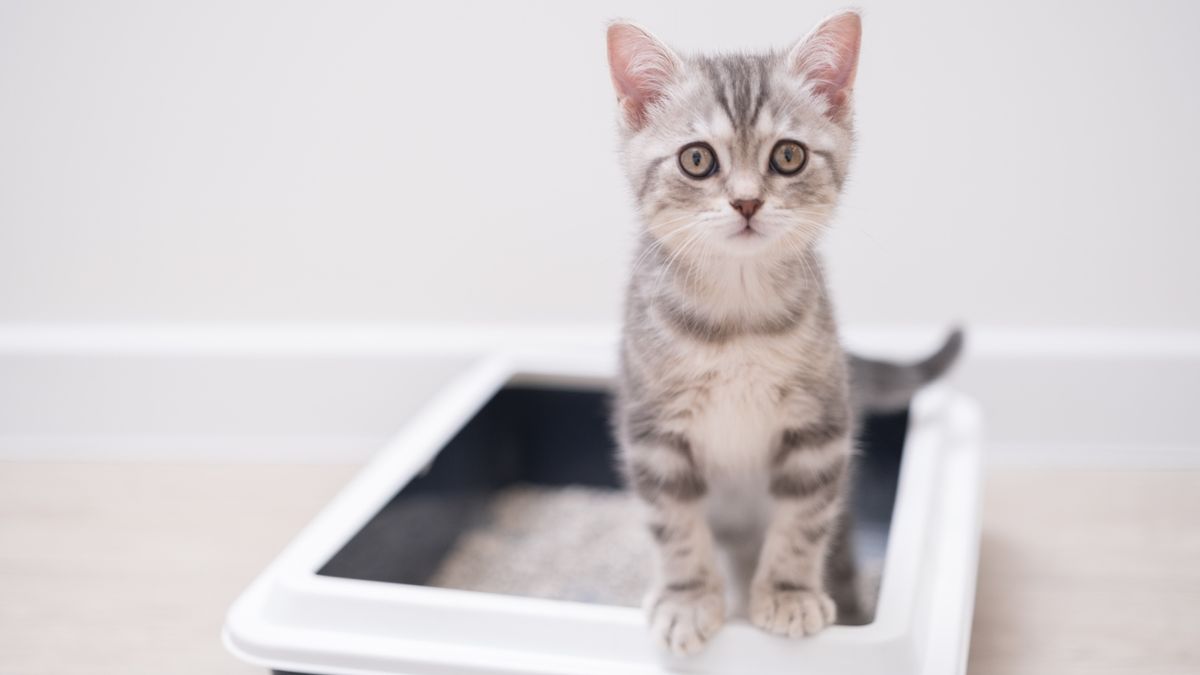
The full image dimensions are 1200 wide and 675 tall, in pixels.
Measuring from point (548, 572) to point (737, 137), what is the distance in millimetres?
816

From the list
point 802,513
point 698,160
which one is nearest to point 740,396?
point 802,513

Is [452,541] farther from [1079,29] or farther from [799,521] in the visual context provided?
[1079,29]

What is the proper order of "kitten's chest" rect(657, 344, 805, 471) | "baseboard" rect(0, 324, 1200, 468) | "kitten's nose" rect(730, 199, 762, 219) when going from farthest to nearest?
1. "baseboard" rect(0, 324, 1200, 468)
2. "kitten's chest" rect(657, 344, 805, 471)
3. "kitten's nose" rect(730, 199, 762, 219)

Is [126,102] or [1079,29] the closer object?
[1079,29]

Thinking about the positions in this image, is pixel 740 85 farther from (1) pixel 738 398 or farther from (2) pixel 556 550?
(2) pixel 556 550

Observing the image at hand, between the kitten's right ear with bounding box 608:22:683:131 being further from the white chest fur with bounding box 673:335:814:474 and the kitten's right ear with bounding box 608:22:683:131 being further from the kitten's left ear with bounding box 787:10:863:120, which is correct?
the white chest fur with bounding box 673:335:814:474

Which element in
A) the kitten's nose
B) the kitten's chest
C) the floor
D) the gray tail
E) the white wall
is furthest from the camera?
the white wall

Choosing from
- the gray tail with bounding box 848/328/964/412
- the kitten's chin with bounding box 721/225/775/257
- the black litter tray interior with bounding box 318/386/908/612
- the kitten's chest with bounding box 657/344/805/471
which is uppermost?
the kitten's chin with bounding box 721/225/775/257

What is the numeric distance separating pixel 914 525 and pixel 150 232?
151 centimetres

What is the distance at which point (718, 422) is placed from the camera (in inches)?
47.0

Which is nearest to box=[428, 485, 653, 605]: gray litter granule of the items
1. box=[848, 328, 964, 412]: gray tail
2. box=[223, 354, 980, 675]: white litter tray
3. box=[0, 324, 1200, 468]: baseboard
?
box=[223, 354, 980, 675]: white litter tray

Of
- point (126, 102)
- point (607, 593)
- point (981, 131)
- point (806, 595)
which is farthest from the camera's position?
point (126, 102)

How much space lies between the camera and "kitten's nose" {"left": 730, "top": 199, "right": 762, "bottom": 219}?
1.04 metres

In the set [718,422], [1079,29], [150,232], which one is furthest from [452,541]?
[1079,29]
